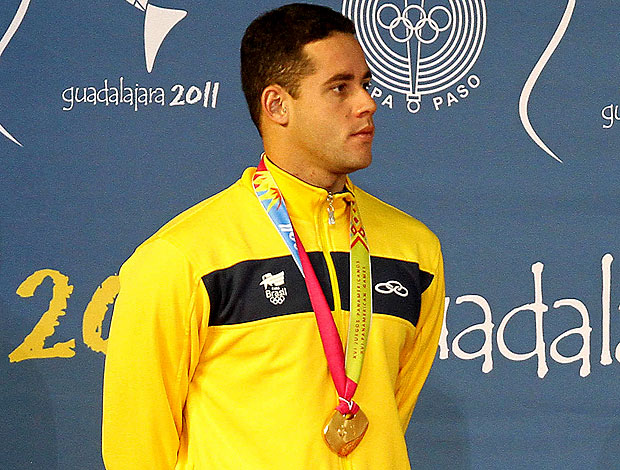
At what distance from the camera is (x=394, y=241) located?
73.3 inches

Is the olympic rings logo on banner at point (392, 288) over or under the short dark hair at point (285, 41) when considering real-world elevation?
under

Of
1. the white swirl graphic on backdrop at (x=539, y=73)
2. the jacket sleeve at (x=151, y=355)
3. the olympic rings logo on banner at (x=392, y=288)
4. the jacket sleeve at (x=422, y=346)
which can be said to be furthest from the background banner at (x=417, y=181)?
the jacket sleeve at (x=151, y=355)

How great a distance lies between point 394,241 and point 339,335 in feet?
0.84

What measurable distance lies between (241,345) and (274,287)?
116mm

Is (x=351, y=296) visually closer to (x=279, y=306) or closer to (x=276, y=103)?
(x=279, y=306)

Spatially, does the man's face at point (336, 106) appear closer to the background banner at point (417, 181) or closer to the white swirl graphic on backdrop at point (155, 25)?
the background banner at point (417, 181)

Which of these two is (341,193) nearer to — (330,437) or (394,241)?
(394,241)

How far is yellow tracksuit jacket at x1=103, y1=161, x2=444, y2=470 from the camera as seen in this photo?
5.39 feet

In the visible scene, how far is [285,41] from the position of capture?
1737 mm

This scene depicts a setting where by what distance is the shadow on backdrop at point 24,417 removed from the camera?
3031 mm

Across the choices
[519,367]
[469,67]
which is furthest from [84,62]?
[519,367]

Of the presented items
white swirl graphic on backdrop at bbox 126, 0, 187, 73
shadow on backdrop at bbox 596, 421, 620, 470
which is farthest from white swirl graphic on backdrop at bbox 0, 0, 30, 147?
shadow on backdrop at bbox 596, 421, 620, 470

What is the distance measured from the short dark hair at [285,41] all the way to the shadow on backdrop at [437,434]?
1.45m

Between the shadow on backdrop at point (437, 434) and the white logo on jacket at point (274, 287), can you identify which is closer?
the white logo on jacket at point (274, 287)
